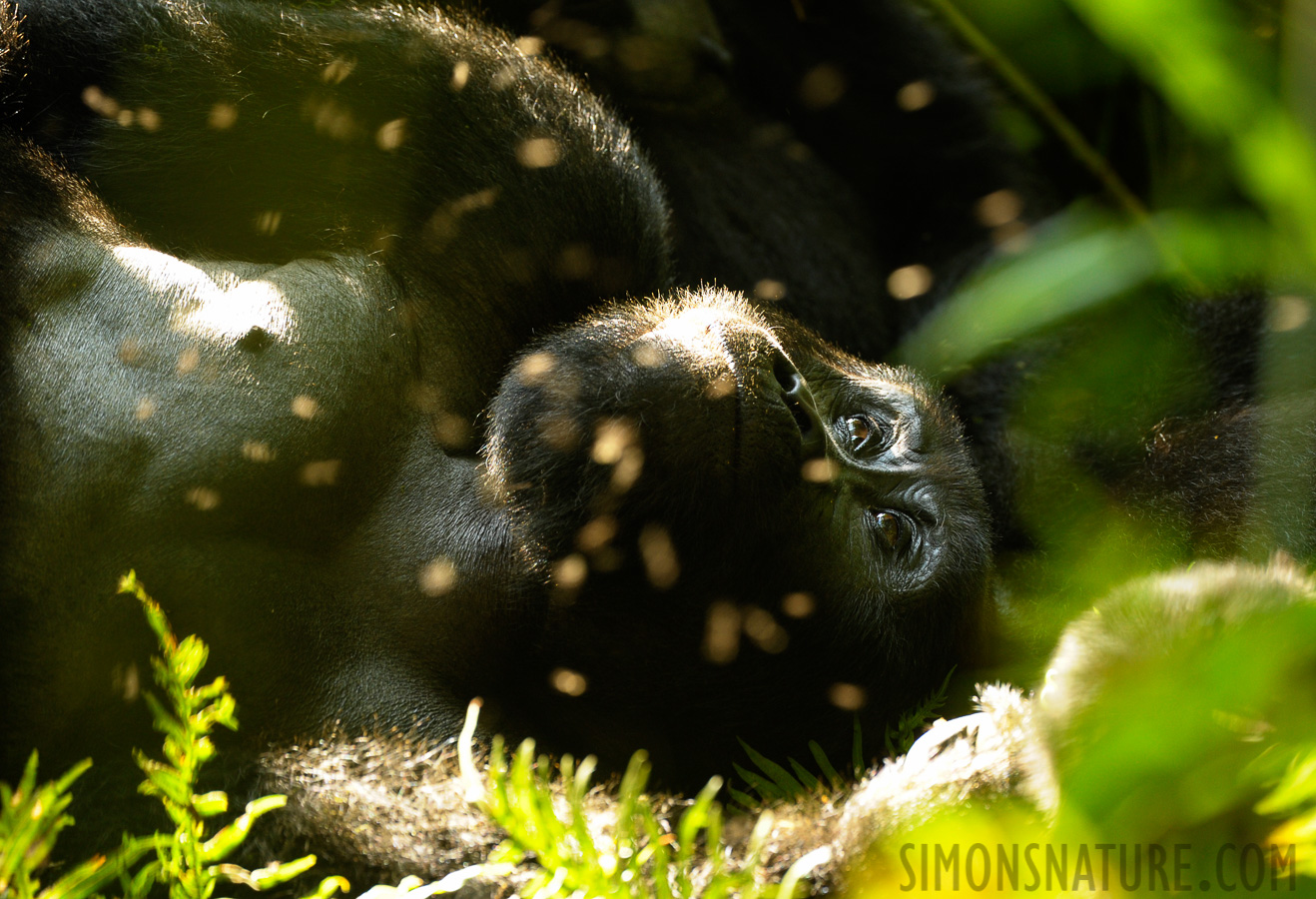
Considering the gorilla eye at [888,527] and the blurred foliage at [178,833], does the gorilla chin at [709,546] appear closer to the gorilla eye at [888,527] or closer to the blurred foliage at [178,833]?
the gorilla eye at [888,527]

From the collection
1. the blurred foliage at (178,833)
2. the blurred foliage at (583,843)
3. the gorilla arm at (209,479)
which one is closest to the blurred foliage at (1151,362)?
the blurred foliage at (583,843)

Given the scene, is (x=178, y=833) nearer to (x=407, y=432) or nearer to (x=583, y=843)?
(x=583, y=843)

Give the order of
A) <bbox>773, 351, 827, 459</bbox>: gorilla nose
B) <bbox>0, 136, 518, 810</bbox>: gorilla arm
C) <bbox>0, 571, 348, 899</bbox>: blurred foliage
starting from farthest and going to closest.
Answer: <bbox>773, 351, 827, 459</bbox>: gorilla nose
<bbox>0, 136, 518, 810</bbox>: gorilla arm
<bbox>0, 571, 348, 899</bbox>: blurred foliage

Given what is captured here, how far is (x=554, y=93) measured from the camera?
1.94 metres

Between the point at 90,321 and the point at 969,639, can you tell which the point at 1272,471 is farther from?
the point at 90,321

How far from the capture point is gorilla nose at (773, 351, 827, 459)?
1.64 meters

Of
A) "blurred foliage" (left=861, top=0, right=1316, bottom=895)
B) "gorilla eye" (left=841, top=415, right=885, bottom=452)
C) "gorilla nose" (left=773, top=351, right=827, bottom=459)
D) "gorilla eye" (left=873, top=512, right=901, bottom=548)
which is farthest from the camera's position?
"gorilla eye" (left=841, top=415, right=885, bottom=452)

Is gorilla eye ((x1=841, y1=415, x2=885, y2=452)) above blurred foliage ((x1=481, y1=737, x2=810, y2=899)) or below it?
above

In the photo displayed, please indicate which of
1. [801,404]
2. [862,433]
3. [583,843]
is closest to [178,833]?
[583,843]

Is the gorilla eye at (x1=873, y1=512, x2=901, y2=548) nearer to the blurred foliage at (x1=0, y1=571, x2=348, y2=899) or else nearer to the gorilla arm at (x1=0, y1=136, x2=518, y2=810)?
the gorilla arm at (x1=0, y1=136, x2=518, y2=810)

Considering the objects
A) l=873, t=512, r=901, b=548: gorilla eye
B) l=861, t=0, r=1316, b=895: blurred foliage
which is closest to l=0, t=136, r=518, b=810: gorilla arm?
l=873, t=512, r=901, b=548: gorilla eye

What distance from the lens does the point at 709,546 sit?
1.55 metres

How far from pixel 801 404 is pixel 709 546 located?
11.5 inches

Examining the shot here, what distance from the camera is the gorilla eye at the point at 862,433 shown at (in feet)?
6.29
